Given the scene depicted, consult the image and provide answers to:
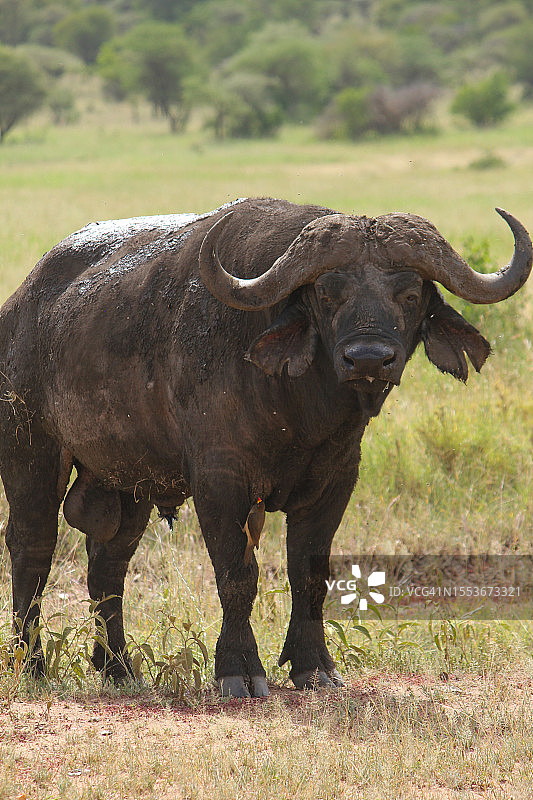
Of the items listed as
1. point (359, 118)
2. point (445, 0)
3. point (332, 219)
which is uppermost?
point (445, 0)

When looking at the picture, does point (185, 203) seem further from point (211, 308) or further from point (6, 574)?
point (211, 308)

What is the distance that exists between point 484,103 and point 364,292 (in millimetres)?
53773

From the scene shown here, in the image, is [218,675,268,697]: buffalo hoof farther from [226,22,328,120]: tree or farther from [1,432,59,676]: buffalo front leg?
[226,22,328,120]: tree

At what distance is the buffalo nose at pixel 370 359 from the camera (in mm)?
4684

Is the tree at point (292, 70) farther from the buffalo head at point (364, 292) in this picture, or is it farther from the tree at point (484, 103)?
the buffalo head at point (364, 292)

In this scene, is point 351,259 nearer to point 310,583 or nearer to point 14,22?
point 310,583

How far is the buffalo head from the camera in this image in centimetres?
483

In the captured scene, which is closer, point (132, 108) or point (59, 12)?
point (132, 108)

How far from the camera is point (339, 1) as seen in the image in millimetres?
113812

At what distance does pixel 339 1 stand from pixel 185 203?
99984 mm

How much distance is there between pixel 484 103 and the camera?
183 ft

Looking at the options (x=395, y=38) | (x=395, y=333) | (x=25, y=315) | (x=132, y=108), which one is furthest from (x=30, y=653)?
(x=395, y=38)

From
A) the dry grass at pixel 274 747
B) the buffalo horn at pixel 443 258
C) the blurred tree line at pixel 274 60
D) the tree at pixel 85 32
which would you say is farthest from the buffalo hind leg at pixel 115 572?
the tree at pixel 85 32

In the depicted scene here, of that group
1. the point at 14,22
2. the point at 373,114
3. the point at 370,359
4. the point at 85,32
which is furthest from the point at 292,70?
the point at 370,359
